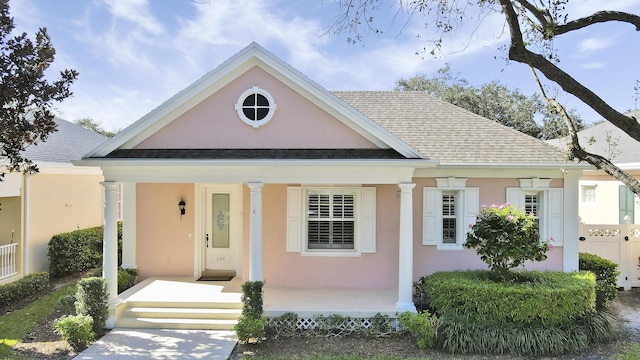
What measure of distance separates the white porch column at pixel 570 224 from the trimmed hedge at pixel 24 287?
14627 millimetres

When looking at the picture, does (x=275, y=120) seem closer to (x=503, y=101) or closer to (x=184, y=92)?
(x=184, y=92)

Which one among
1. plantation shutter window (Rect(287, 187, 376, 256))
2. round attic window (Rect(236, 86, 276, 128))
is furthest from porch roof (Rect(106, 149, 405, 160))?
plantation shutter window (Rect(287, 187, 376, 256))

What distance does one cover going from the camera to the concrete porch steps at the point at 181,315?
859 cm

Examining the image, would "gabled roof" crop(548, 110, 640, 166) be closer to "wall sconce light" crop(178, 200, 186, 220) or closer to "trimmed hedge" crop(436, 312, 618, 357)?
"trimmed hedge" crop(436, 312, 618, 357)

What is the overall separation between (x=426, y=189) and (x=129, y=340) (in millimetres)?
7755

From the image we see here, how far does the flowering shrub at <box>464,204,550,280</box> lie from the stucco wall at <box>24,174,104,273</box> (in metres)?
12.6

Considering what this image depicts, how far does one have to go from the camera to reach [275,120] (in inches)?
363

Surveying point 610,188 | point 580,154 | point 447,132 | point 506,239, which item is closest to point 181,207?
point 447,132

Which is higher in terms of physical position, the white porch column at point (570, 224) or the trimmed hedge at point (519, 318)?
the white porch column at point (570, 224)

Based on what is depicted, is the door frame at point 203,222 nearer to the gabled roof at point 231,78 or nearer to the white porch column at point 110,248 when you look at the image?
the white porch column at point 110,248

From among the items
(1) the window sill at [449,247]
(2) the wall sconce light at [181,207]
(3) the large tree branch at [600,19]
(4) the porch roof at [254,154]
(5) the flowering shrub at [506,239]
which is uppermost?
(3) the large tree branch at [600,19]

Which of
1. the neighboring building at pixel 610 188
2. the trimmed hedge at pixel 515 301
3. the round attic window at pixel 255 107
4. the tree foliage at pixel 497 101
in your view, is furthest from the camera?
the tree foliage at pixel 497 101

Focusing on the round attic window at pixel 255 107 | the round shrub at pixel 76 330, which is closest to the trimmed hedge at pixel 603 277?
the round attic window at pixel 255 107

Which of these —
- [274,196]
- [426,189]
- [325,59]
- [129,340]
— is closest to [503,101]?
[325,59]
